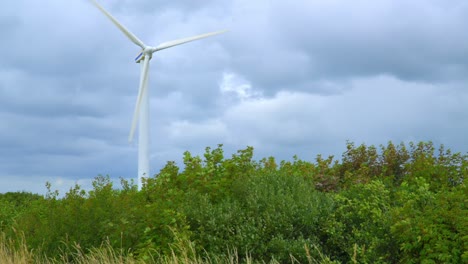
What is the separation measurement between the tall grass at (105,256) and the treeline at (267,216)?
9 cm

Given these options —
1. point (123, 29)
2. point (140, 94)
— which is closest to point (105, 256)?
point (140, 94)

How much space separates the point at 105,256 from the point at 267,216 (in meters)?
2.87

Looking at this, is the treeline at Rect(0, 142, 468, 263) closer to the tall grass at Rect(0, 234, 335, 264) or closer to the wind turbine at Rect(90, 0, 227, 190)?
the tall grass at Rect(0, 234, 335, 264)

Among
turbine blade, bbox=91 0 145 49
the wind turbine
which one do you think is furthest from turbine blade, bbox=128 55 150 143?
turbine blade, bbox=91 0 145 49

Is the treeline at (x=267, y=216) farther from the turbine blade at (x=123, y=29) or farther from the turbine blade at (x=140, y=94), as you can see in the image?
the turbine blade at (x=123, y=29)

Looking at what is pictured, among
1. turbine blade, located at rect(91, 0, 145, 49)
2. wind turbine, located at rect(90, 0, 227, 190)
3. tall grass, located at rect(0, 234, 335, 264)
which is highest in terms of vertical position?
turbine blade, located at rect(91, 0, 145, 49)

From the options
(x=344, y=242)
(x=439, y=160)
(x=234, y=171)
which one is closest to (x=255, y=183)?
(x=234, y=171)

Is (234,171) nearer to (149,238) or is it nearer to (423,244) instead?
(149,238)

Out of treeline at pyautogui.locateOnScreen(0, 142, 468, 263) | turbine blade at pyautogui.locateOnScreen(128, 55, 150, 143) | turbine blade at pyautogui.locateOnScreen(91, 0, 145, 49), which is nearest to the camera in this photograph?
treeline at pyautogui.locateOnScreen(0, 142, 468, 263)

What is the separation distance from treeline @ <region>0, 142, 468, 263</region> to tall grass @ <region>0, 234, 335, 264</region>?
0.09 metres

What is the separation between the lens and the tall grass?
9898 millimetres

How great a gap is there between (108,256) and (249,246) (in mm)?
2577

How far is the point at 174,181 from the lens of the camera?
13102mm

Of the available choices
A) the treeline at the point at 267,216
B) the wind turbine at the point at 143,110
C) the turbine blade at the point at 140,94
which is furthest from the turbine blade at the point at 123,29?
the treeline at the point at 267,216
